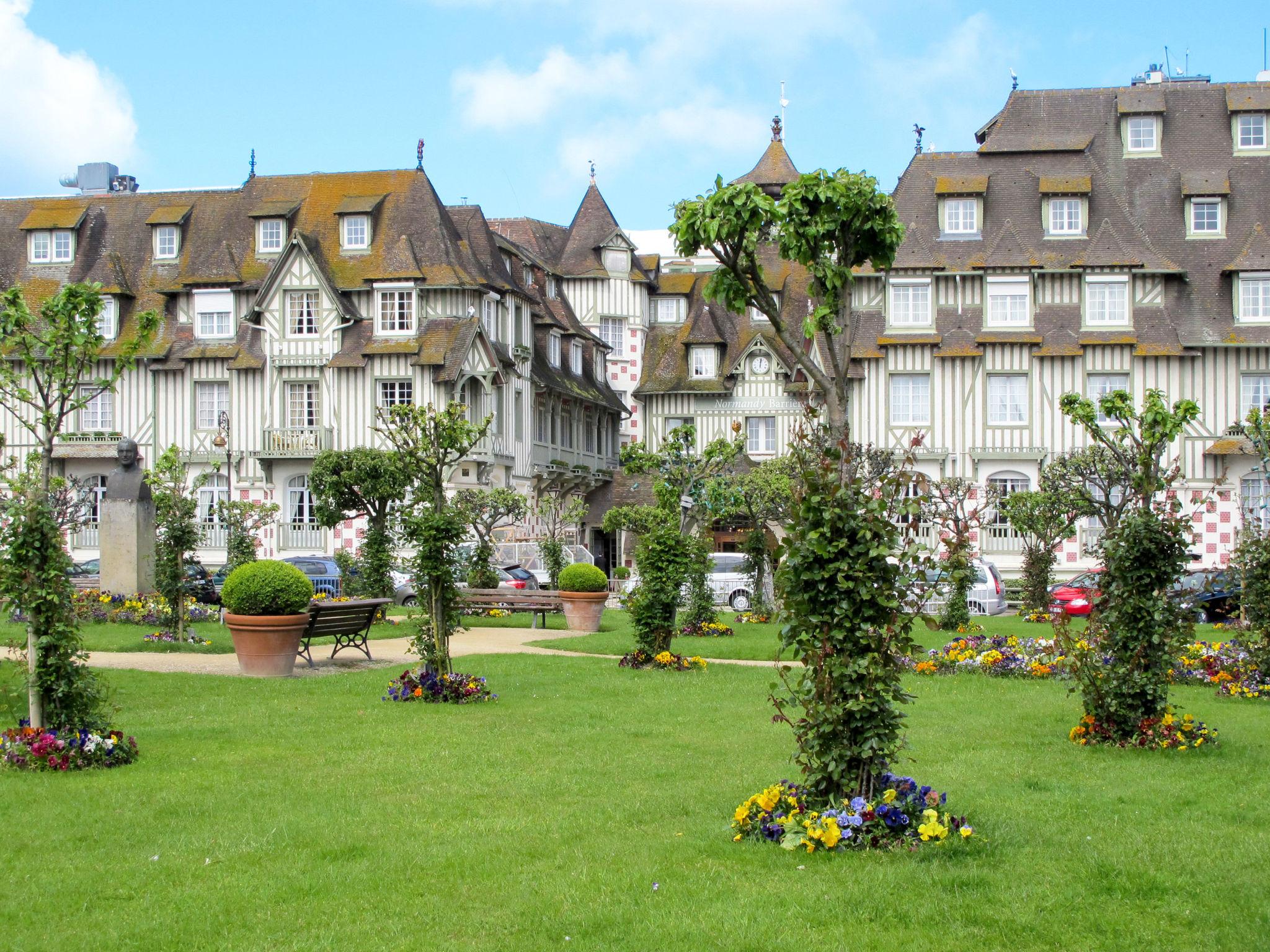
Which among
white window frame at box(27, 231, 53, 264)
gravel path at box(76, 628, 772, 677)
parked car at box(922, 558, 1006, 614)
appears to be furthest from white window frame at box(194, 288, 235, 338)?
parked car at box(922, 558, 1006, 614)

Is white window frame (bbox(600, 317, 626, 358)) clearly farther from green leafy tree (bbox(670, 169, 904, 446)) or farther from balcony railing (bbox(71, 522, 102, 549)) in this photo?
green leafy tree (bbox(670, 169, 904, 446))

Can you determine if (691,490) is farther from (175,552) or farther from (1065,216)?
(1065,216)

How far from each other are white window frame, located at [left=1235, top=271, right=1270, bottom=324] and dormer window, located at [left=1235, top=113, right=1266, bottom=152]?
16.3ft

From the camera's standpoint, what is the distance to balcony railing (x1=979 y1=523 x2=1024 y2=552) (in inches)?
1575

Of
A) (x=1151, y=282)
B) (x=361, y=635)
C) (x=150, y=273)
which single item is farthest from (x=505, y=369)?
(x=361, y=635)

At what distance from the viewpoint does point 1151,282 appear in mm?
39906

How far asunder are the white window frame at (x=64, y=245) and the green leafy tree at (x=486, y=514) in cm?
1669

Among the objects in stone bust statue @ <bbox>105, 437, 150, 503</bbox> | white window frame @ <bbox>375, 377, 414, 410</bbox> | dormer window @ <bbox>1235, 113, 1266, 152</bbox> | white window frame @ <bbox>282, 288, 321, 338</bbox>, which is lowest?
stone bust statue @ <bbox>105, 437, 150, 503</bbox>

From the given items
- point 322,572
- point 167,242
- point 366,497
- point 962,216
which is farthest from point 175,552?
point 962,216

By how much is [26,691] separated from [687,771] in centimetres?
507

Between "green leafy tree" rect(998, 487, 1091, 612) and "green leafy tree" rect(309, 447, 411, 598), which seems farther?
"green leafy tree" rect(309, 447, 411, 598)

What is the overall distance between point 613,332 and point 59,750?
41084 millimetres

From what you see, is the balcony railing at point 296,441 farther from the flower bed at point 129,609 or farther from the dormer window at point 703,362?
the flower bed at point 129,609

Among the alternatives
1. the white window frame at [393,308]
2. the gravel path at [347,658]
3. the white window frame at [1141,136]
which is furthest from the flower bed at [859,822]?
the white window frame at [1141,136]
